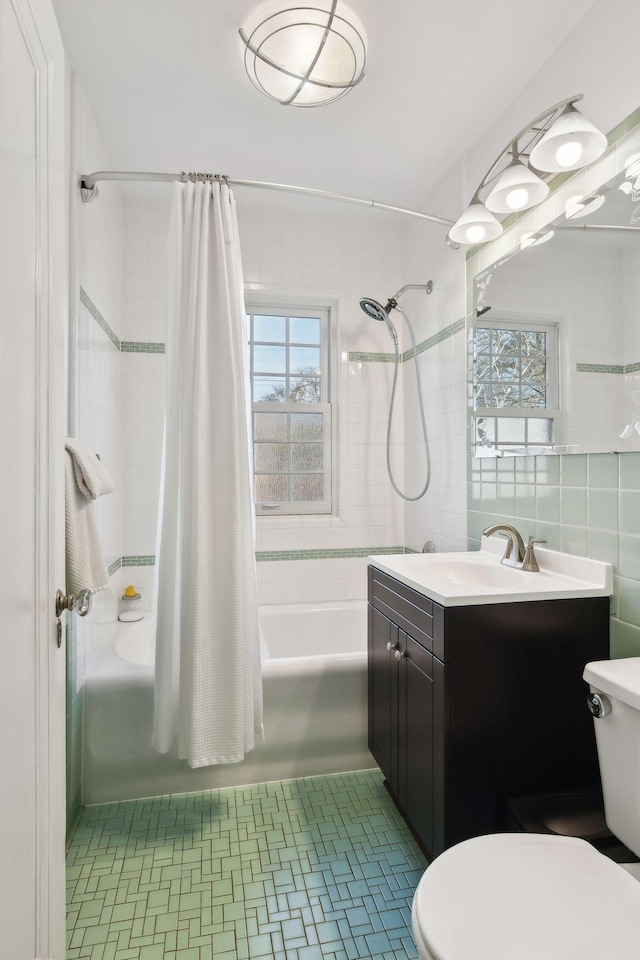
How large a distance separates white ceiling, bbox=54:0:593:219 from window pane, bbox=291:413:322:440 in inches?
45.7

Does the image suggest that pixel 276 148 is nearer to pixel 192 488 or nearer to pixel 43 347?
pixel 192 488

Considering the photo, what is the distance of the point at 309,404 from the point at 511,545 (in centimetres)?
152

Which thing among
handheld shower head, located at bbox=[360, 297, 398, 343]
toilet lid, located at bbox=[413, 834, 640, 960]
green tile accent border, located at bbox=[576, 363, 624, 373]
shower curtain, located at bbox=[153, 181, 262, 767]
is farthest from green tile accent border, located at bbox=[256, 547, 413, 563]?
toilet lid, located at bbox=[413, 834, 640, 960]

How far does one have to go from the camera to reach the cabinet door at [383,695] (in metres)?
1.72

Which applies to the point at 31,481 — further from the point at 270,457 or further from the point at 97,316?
the point at 270,457

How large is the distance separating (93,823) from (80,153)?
7.72 feet

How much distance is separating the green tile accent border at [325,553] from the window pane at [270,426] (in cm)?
64

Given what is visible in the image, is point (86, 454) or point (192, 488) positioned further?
point (192, 488)

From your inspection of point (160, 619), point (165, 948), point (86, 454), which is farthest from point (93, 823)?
point (86, 454)

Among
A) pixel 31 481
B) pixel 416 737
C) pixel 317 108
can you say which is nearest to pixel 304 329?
pixel 317 108

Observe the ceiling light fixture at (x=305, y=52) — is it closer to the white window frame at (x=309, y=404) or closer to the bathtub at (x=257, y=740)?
the white window frame at (x=309, y=404)

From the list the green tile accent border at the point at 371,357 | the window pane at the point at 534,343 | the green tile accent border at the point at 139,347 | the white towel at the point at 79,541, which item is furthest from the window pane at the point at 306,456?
the white towel at the point at 79,541

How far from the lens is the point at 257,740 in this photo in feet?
6.56

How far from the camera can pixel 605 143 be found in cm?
136
